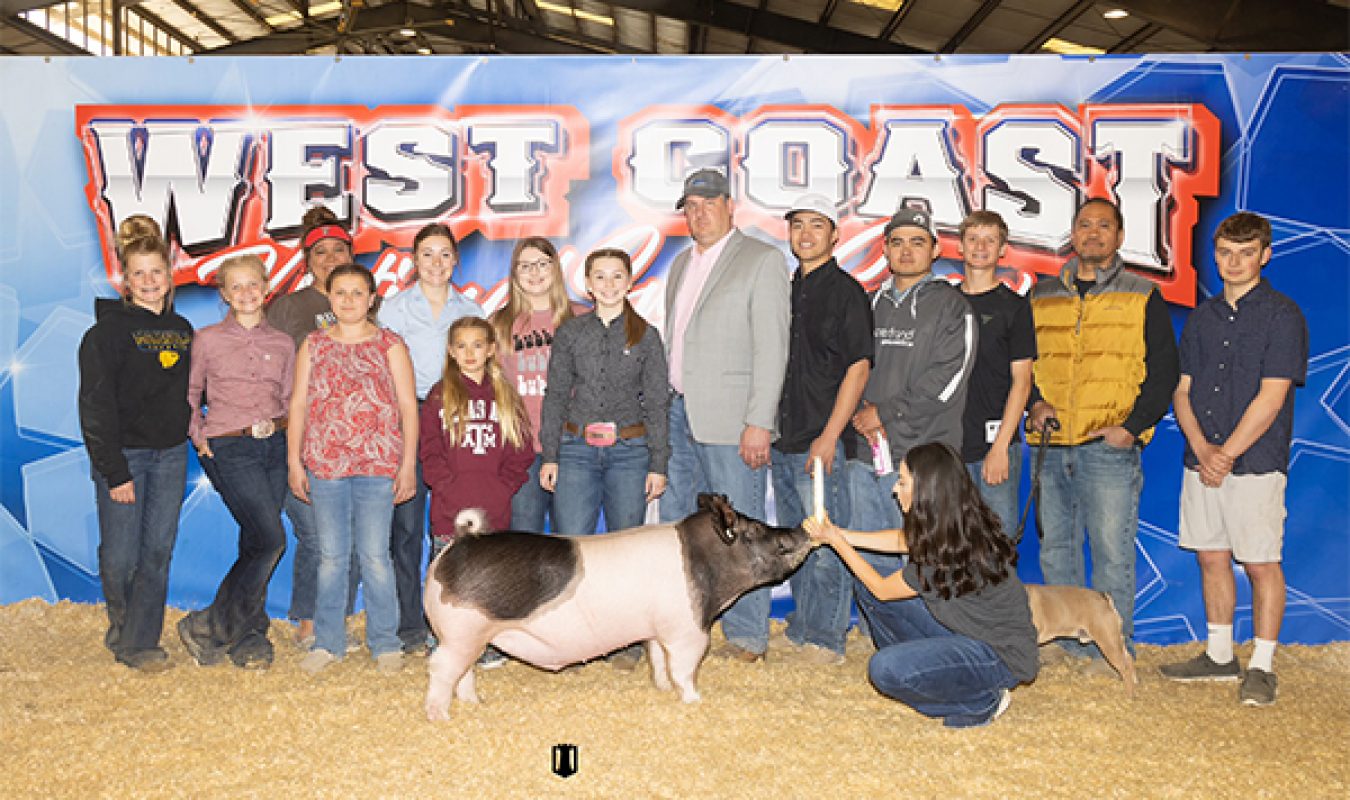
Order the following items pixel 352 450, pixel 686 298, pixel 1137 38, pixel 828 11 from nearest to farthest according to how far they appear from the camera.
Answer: pixel 352 450 < pixel 686 298 < pixel 1137 38 < pixel 828 11

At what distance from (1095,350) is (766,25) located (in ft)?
29.3

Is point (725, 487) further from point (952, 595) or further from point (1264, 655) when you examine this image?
point (1264, 655)

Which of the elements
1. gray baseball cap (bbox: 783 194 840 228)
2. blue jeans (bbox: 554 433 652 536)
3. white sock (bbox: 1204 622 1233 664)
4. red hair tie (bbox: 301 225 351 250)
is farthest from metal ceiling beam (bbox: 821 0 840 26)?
white sock (bbox: 1204 622 1233 664)

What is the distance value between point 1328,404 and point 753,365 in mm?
Result: 3016

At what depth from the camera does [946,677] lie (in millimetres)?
3535

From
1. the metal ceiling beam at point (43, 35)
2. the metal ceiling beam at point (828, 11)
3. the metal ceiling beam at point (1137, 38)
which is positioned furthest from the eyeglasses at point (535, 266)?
the metal ceiling beam at point (43, 35)

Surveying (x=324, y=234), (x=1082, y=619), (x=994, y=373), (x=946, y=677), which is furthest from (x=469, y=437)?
(x=1082, y=619)

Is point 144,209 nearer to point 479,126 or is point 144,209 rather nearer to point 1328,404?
point 479,126

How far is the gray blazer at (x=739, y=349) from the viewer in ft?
14.2

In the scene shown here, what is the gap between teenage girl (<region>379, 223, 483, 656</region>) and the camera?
4586 mm

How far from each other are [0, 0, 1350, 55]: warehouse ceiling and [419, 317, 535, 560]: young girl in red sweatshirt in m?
4.38

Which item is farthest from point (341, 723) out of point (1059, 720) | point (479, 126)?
point (479, 126)

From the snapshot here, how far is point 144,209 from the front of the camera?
5.21 meters

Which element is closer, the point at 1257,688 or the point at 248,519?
the point at 1257,688
